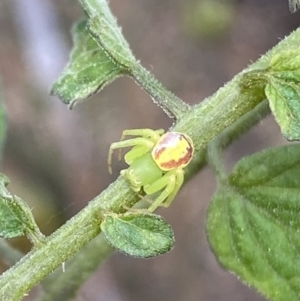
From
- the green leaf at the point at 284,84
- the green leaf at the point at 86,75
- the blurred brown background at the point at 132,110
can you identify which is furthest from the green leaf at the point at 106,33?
the blurred brown background at the point at 132,110

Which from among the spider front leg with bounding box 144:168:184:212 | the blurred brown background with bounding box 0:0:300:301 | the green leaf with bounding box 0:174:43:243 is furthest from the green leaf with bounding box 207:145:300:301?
the blurred brown background with bounding box 0:0:300:301

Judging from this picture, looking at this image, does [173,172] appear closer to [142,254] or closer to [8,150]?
[142,254]

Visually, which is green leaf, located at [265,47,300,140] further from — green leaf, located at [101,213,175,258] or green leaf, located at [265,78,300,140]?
green leaf, located at [101,213,175,258]

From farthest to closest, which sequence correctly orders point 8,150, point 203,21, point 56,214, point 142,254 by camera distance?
point 203,21 → point 8,150 → point 56,214 → point 142,254

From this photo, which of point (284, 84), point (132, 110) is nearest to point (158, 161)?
point (284, 84)

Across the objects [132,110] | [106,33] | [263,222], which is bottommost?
[263,222]

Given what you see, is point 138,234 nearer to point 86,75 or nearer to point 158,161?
point 158,161

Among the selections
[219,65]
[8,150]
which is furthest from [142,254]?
[219,65]
